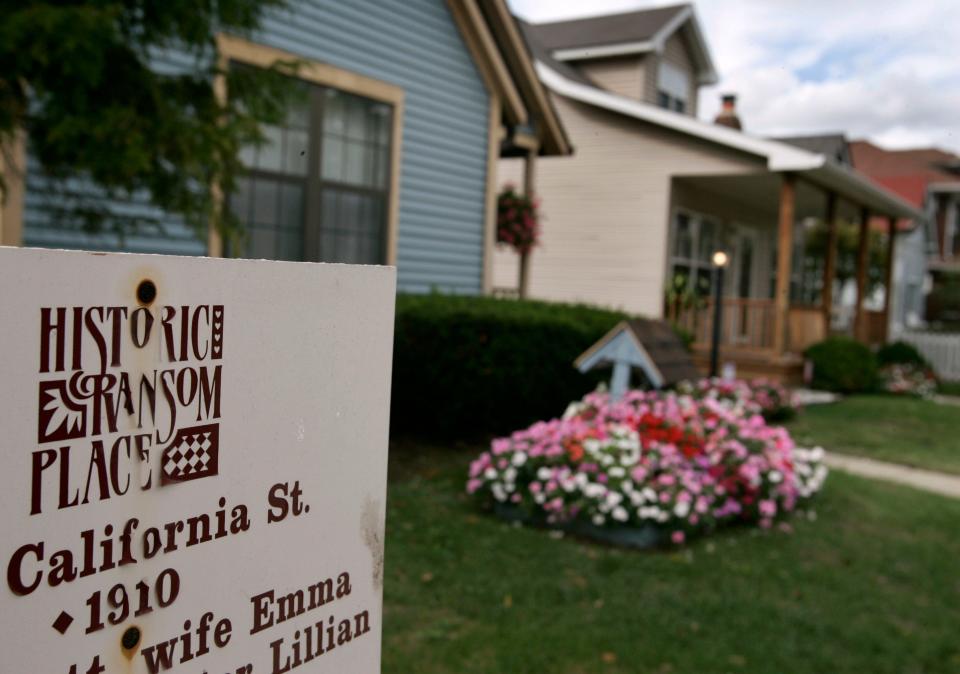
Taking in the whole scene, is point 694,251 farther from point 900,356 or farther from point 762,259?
point 900,356

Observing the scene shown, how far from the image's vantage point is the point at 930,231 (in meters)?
34.7

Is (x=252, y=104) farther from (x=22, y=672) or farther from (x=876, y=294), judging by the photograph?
(x=876, y=294)

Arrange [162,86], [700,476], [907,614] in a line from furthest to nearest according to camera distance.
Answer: [700,476] → [162,86] → [907,614]

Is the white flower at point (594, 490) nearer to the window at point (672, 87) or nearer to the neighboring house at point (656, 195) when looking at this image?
the neighboring house at point (656, 195)

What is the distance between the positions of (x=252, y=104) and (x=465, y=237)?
4885 mm

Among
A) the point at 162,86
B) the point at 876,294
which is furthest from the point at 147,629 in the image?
the point at 876,294

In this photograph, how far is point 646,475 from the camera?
6027mm

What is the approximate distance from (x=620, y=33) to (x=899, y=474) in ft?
43.5

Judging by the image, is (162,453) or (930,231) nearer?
(162,453)

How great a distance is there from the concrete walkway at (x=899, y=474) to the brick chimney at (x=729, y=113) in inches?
497

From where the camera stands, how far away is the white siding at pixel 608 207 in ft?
52.9

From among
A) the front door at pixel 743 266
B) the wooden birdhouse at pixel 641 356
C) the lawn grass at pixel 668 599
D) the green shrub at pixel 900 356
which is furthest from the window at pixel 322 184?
the green shrub at pixel 900 356

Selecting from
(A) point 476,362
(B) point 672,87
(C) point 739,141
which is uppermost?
(B) point 672,87

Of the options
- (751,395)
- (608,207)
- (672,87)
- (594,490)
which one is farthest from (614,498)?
(672,87)
